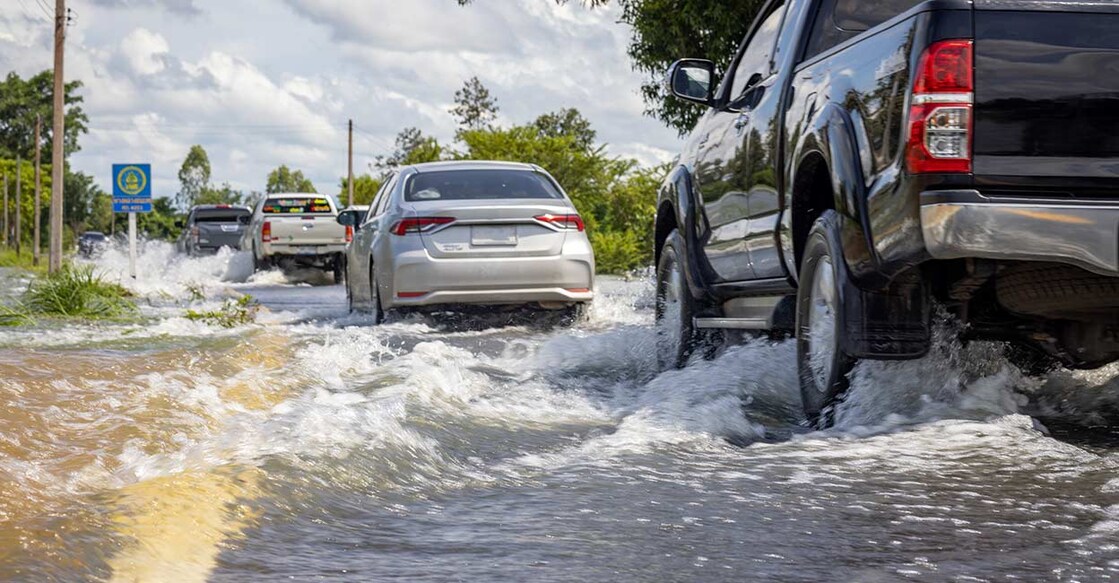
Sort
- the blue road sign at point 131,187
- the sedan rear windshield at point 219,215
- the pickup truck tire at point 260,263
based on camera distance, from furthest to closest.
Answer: the sedan rear windshield at point 219,215 → the pickup truck tire at point 260,263 → the blue road sign at point 131,187

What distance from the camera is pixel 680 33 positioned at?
19.5 metres

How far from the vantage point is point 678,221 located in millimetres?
8727

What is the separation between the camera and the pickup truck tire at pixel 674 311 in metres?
8.60

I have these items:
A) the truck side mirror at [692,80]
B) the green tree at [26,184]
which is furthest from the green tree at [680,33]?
the green tree at [26,184]

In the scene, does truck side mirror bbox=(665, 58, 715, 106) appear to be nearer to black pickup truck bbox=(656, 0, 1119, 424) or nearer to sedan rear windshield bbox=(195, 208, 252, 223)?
black pickup truck bbox=(656, 0, 1119, 424)

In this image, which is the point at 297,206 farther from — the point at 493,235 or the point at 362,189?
the point at 362,189

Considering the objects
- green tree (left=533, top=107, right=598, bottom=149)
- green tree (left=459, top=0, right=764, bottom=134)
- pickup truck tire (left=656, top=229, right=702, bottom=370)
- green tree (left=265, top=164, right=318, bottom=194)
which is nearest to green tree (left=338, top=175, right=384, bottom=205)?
green tree (left=533, top=107, right=598, bottom=149)

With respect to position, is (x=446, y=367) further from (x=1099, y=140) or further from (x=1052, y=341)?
(x=1099, y=140)

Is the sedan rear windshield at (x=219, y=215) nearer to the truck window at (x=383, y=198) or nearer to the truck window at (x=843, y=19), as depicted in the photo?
the truck window at (x=383, y=198)

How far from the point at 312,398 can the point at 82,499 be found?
2652 millimetres

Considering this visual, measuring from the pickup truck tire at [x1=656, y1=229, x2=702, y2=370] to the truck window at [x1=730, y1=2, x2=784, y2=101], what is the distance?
960 millimetres

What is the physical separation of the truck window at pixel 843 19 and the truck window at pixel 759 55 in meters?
0.46

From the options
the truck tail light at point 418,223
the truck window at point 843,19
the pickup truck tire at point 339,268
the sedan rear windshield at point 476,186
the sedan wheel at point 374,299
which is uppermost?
the truck window at point 843,19

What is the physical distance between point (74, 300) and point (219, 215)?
2210 centimetres
